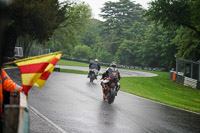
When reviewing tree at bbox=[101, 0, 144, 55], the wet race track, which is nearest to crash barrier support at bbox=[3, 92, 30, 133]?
the wet race track

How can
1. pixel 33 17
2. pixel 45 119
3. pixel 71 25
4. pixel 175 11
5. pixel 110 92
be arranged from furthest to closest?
pixel 71 25 → pixel 33 17 → pixel 175 11 → pixel 110 92 → pixel 45 119

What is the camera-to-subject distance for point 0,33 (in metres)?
1.64

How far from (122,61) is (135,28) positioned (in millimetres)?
9494

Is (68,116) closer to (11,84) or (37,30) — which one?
(11,84)

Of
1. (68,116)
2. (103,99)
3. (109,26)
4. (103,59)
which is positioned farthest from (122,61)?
(68,116)

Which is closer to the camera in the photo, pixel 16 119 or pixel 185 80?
pixel 16 119

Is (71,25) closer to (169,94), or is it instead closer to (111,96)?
(169,94)

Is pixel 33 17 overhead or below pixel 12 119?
overhead

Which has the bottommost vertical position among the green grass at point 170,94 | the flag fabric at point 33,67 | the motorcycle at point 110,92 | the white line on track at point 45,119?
the green grass at point 170,94

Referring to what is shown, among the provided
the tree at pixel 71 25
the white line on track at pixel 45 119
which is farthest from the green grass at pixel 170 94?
the tree at pixel 71 25

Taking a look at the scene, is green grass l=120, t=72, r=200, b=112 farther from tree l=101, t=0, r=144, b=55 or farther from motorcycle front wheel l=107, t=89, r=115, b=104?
tree l=101, t=0, r=144, b=55

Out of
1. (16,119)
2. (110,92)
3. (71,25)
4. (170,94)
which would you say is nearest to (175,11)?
(170,94)

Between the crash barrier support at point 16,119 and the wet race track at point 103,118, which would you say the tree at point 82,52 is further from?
the crash barrier support at point 16,119

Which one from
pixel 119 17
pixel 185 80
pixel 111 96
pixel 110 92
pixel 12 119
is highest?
pixel 119 17
